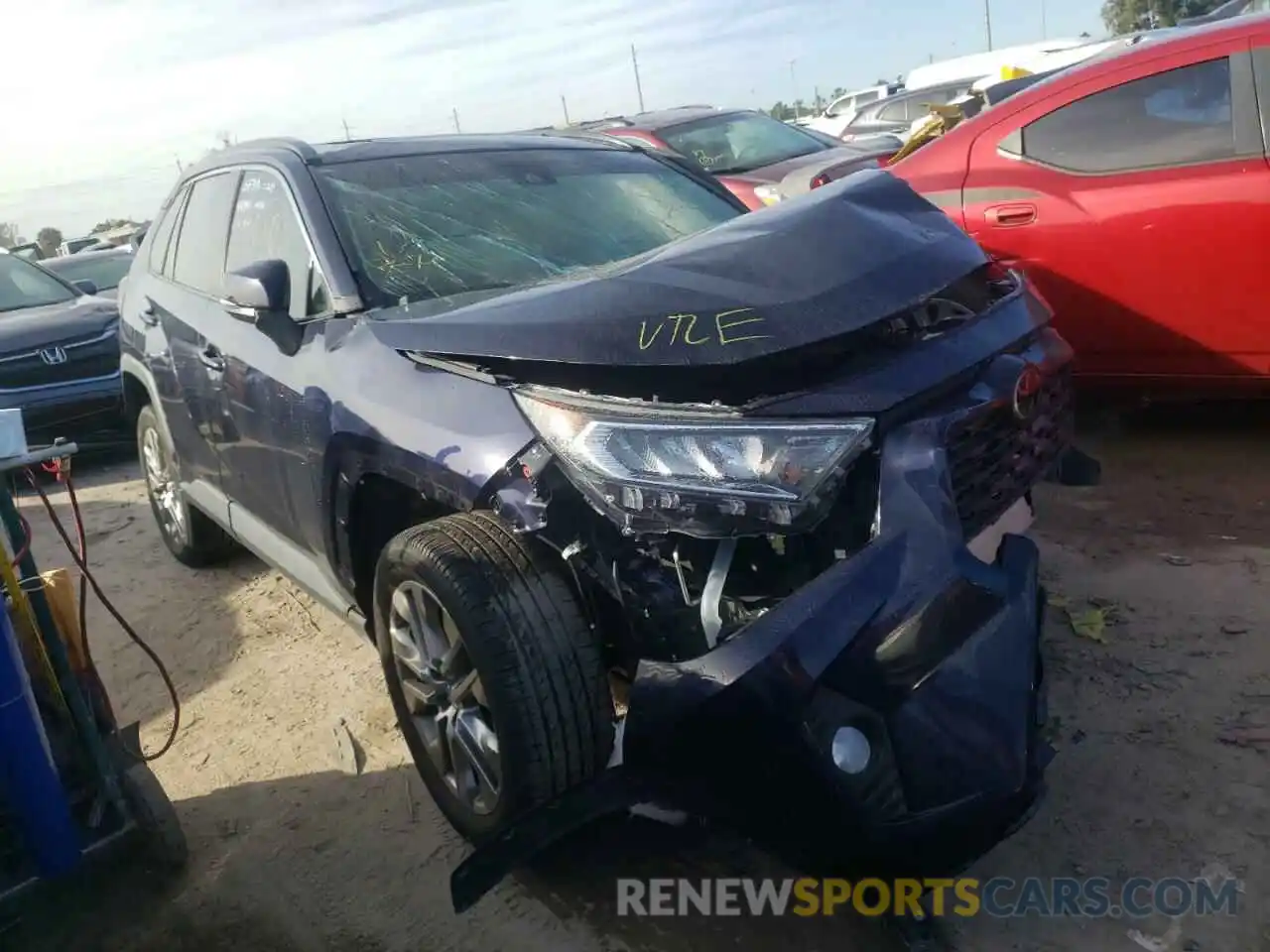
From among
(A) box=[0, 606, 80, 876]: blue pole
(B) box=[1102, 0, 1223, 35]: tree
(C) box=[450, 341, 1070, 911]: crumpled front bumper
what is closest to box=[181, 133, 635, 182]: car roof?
(A) box=[0, 606, 80, 876]: blue pole

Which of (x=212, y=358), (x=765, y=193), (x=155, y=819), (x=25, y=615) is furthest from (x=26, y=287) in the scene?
(x=155, y=819)

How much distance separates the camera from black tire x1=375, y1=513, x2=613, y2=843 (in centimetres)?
207

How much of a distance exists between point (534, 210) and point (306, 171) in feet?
2.21

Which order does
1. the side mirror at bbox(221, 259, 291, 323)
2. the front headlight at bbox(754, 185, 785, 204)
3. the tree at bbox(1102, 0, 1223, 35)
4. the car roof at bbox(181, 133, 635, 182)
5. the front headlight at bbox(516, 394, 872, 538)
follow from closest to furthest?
the front headlight at bbox(516, 394, 872, 538) < the side mirror at bbox(221, 259, 291, 323) < the car roof at bbox(181, 133, 635, 182) < the front headlight at bbox(754, 185, 785, 204) < the tree at bbox(1102, 0, 1223, 35)

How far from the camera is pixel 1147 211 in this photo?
12.9ft

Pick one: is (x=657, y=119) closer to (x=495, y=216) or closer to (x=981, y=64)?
(x=495, y=216)

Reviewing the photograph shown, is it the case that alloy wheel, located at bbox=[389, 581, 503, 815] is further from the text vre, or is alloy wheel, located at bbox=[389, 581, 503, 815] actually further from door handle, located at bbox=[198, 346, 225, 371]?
door handle, located at bbox=[198, 346, 225, 371]

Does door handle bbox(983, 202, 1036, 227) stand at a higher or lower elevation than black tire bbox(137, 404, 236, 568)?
higher

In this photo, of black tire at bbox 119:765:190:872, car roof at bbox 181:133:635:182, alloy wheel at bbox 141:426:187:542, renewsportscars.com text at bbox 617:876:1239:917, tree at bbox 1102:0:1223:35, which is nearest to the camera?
renewsportscars.com text at bbox 617:876:1239:917

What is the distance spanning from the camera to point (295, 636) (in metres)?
3.93

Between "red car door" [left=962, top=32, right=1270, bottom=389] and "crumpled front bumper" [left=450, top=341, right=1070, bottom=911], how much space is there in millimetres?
2564

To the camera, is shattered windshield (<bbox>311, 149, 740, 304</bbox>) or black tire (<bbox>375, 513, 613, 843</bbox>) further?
shattered windshield (<bbox>311, 149, 740, 304</bbox>)

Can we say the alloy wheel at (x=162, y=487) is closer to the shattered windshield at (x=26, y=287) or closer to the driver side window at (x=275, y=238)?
the driver side window at (x=275, y=238)

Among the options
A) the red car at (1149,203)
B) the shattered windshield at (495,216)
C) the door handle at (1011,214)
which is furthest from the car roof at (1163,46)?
the shattered windshield at (495,216)
